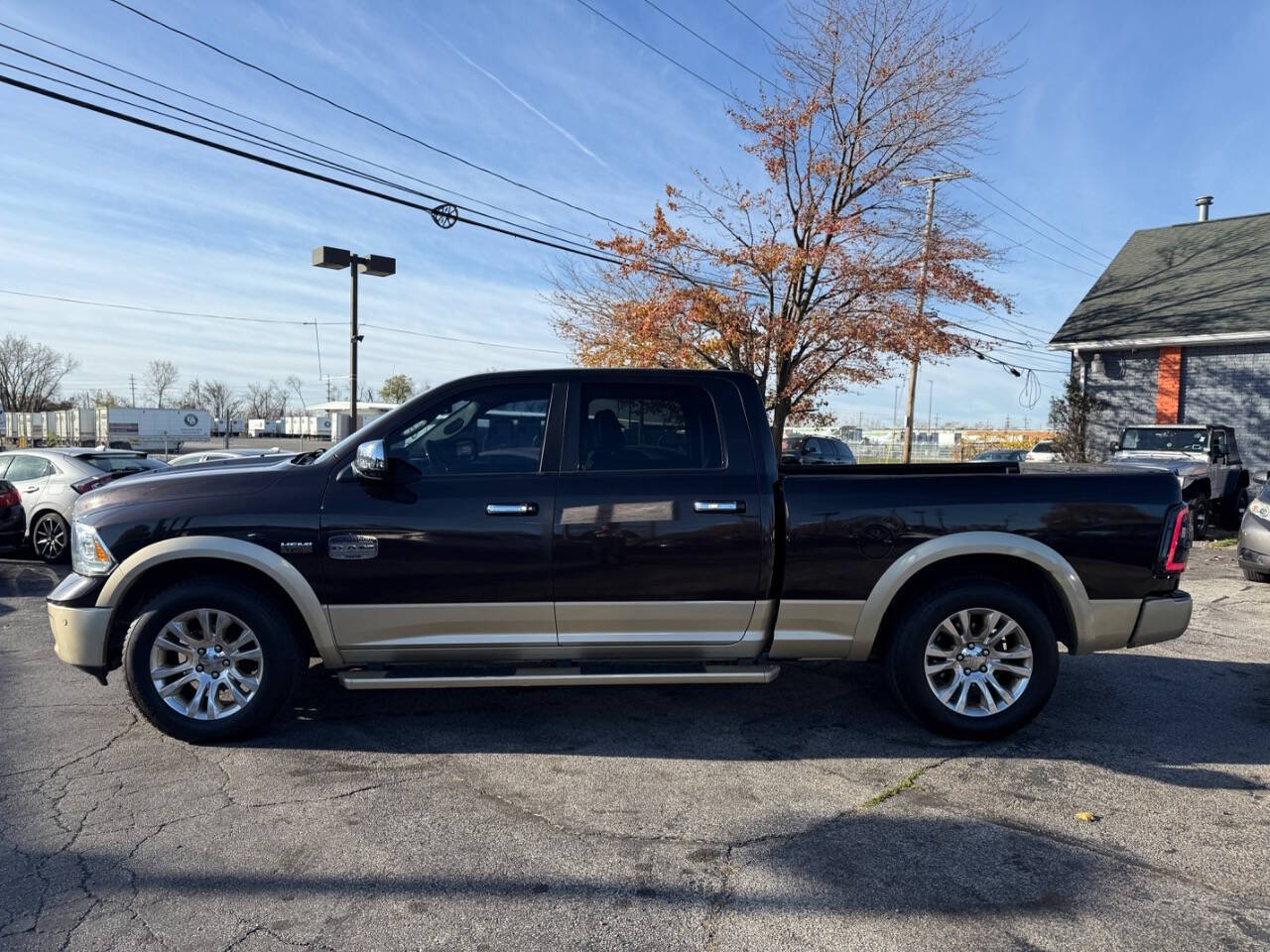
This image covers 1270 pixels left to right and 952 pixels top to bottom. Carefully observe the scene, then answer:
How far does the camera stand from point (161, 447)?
52000 mm

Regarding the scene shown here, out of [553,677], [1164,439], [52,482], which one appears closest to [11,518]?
[52,482]

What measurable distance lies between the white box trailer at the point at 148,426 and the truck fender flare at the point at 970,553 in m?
51.0

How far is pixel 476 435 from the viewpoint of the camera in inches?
181

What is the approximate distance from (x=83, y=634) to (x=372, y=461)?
171 centimetres

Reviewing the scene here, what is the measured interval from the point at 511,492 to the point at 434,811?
1561 mm

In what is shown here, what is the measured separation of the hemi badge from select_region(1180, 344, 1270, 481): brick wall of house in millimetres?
19691

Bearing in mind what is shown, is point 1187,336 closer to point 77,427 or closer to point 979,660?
point 979,660

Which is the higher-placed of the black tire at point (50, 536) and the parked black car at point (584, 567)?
the parked black car at point (584, 567)

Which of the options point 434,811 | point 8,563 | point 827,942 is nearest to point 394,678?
point 434,811

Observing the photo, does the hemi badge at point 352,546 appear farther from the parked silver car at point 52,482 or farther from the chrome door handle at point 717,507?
the parked silver car at point 52,482

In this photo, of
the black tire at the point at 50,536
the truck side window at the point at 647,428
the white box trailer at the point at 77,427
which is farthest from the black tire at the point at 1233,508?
the white box trailer at the point at 77,427

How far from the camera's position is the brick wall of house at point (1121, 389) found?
2005cm

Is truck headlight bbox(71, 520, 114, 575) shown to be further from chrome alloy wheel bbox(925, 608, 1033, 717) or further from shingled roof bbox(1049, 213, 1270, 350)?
shingled roof bbox(1049, 213, 1270, 350)

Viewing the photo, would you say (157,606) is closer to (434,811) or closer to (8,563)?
(434,811)
